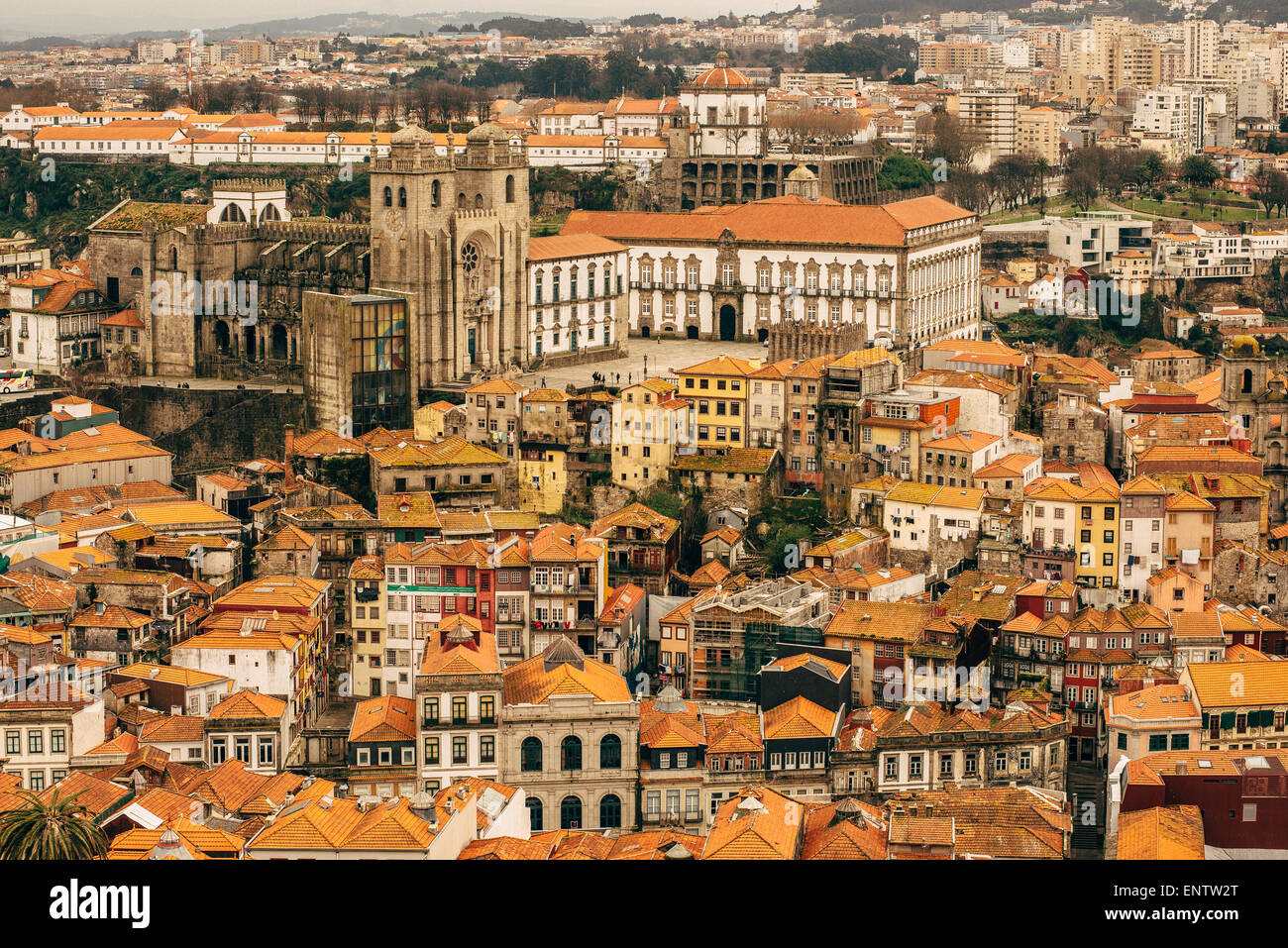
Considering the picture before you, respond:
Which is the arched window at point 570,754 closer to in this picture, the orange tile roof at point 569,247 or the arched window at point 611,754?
the arched window at point 611,754

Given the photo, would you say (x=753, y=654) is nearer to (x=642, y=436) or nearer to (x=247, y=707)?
(x=642, y=436)

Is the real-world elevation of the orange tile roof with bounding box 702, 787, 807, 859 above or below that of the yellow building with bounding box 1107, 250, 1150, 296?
below

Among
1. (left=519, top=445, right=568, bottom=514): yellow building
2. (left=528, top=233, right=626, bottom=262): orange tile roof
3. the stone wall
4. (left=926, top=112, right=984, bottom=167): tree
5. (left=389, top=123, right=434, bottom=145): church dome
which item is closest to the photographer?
(left=519, top=445, right=568, bottom=514): yellow building

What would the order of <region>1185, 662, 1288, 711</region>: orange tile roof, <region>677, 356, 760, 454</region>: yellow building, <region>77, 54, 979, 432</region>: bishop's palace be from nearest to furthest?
<region>1185, 662, 1288, 711</region>: orange tile roof < <region>677, 356, 760, 454</region>: yellow building < <region>77, 54, 979, 432</region>: bishop's palace

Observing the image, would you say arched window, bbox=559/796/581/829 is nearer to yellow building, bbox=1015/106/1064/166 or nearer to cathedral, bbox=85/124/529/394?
cathedral, bbox=85/124/529/394

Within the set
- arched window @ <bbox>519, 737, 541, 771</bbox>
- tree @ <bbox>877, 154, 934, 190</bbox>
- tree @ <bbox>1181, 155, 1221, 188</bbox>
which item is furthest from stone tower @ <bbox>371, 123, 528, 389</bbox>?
tree @ <bbox>1181, 155, 1221, 188</bbox>

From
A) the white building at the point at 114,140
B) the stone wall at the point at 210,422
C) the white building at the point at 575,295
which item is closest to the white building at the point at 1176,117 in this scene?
the white building at the point at 114,140
